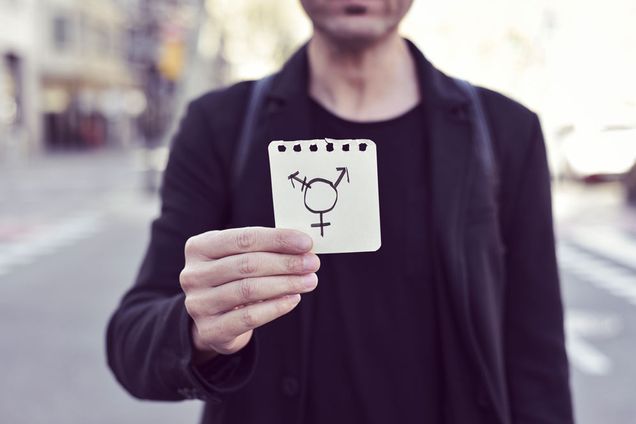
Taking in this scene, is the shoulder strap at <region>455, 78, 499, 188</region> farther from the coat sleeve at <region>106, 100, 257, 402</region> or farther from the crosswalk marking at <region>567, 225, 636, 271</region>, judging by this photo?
the crosswalk marking at <region>567, 225, 636, 271</region>

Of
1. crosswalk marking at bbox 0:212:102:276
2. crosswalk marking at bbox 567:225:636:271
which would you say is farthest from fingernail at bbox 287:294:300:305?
crosswalk marking at bbox 0:212:102:276

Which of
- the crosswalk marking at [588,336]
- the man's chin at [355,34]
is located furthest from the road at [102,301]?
the man's chin at [355,34]

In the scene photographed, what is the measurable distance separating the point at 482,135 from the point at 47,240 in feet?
34.3

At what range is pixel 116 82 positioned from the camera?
155 ft

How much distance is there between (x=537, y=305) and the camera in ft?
5.46

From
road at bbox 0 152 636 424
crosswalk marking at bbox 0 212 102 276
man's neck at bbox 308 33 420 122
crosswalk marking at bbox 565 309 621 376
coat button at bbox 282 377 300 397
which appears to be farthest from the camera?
crosswalk marking at bbox 0 212 102 276

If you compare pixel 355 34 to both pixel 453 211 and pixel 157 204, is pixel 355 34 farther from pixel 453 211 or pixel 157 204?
pixel 157 204

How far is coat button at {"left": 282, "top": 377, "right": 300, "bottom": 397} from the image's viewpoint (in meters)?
1.56

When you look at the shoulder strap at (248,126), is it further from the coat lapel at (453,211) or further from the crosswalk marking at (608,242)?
the crosswalk marking at (608,242)

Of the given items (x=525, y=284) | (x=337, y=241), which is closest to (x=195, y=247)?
(x=337, y=241)

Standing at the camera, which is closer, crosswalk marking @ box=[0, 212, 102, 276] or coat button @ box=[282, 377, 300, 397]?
coat button @ box=[282, 377, 300, 397]

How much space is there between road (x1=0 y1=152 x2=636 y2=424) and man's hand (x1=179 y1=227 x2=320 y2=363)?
376cm

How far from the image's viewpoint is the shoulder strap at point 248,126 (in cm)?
162

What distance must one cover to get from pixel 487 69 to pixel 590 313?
448 centimetres
